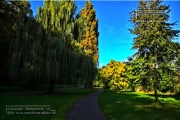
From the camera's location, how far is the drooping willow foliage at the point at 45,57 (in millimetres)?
18550

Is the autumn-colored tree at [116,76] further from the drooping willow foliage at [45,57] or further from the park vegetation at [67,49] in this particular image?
the drooping willow foliage at [45,57]

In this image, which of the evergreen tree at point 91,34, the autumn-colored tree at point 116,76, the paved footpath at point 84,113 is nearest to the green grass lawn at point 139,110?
the paved footpath at point 84,113

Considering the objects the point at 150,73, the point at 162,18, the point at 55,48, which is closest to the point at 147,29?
the point at 162,18

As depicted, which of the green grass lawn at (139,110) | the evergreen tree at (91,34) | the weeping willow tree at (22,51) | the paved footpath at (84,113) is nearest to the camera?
the paved footpath at (84,113)

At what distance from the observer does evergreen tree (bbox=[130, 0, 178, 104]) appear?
1391 centimetres

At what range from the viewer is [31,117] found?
8312 mm

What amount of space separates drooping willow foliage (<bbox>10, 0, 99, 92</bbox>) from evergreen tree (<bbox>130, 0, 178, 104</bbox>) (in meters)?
7.43

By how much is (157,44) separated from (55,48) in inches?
364

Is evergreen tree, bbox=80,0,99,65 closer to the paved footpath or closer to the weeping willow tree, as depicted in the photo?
the weeping willow tree

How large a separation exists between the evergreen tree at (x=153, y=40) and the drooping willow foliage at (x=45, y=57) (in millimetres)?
7435

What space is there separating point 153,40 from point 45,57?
968 cm

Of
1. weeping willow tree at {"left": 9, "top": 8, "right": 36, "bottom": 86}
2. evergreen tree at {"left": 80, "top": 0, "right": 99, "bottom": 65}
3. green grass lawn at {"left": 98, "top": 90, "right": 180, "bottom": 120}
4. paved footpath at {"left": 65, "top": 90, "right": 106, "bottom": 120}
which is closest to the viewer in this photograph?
paved footpath at {"left": 65, "top": 90, "right": 106, "bottom": 120}

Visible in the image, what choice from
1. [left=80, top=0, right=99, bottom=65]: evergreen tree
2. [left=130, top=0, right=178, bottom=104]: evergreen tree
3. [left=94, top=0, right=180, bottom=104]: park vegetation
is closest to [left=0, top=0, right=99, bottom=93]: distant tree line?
[left=94, top=0, right=180, bottom=104]: park vegetation

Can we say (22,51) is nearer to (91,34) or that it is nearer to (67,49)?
(67,49)
